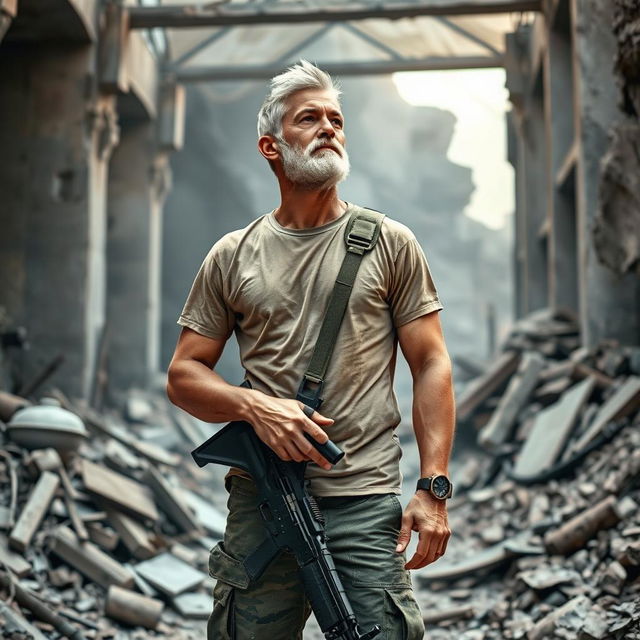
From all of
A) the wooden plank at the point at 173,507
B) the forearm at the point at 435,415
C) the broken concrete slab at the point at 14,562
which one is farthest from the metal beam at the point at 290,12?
the forearm at the point at 435,415

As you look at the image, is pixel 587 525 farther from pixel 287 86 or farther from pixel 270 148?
pixel 287 86

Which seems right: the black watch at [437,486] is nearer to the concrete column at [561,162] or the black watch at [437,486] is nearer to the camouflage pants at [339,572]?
the camouflage pants at [339,572]

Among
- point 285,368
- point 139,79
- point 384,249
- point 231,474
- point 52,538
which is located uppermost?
point 139,79

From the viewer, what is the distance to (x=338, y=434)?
2.62 meters

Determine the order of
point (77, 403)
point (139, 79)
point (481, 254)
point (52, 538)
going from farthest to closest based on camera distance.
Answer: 1. point (481, 254)
2. point (139, 79)
3. point (77, 403)
4. point (52, 538)

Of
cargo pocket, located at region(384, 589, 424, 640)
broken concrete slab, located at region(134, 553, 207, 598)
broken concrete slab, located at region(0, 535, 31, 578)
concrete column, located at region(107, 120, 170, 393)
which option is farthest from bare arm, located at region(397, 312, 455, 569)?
concrete column, located at region(107, 120, 170, 393)

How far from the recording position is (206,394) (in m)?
2.76

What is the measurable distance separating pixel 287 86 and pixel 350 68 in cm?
1307

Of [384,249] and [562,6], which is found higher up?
[562,6]

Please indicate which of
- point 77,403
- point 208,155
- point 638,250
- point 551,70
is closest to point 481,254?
point 208,155

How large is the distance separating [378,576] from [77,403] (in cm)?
963

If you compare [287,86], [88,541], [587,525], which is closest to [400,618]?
[287,86]

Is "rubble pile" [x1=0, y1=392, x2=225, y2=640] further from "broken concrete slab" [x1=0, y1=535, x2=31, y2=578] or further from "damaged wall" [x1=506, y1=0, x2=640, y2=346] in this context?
"damaged wall" [x1=506, y1=0, x2=640, y2=346]

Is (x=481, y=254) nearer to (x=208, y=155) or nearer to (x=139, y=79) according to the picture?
(x=208, y=155)
